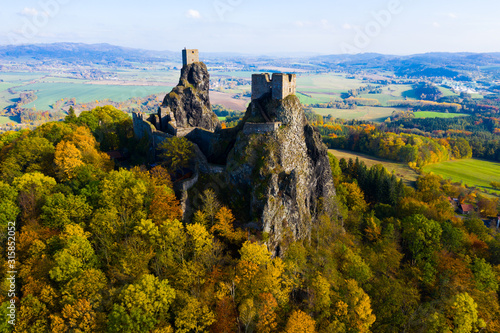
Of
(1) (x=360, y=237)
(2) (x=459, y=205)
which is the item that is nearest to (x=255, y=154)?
(1) (x=360, y=237)

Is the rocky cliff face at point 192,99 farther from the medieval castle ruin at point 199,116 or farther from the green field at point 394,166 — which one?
the green field at point 394,166

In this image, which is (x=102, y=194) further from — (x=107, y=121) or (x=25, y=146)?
(x=107, y=121)

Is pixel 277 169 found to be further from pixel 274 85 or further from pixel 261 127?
pixel 274 85

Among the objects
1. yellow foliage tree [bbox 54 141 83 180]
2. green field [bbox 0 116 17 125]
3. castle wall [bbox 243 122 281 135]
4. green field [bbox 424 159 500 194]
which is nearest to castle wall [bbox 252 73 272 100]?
castle wall [bbox 243 122 281 135]

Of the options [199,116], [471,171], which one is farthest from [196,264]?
[471,171]

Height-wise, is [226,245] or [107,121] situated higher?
[107,121]

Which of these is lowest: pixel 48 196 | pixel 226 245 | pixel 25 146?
pixel 226 245

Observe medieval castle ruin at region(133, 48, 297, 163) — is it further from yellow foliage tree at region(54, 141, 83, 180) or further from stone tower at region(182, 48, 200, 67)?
yellow foliage tree at region(54, 141, 83, 180)
